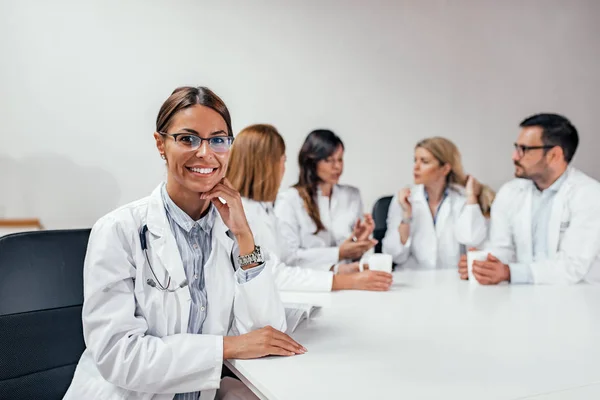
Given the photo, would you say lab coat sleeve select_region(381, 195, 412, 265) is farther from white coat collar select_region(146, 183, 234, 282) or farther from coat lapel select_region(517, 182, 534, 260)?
white coat collar select_region(146, 183, 234, 282)

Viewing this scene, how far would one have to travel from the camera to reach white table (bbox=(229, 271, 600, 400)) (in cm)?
116

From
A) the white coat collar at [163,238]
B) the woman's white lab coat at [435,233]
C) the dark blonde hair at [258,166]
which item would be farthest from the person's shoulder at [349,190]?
the white coat collar at [163,238]

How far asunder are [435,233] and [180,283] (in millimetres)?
2189

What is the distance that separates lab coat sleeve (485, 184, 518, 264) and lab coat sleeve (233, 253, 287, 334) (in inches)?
62.4

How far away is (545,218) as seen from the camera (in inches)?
104

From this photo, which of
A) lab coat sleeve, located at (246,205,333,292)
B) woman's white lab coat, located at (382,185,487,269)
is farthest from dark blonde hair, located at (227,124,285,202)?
woman's white lab coat, located at (382,185,487,269)

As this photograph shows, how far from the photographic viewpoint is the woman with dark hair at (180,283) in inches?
50.8

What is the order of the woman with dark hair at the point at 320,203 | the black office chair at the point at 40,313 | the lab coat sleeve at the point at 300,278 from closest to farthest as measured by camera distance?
1. the black office chair at the point at 40,313
2. the lab coat sleeve at the point at 300,278
3. the woman with dark hair at the point at 320,203

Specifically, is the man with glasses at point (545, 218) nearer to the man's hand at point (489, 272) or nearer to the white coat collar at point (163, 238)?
the man's hand at point (489, 272)

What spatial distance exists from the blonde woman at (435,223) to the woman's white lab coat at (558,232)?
39cm

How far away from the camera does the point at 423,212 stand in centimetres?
335

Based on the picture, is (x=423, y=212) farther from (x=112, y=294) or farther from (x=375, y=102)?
(x=112, y=294)

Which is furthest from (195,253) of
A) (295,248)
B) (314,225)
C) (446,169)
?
(446,169)

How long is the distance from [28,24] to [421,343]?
2312 millimetres
